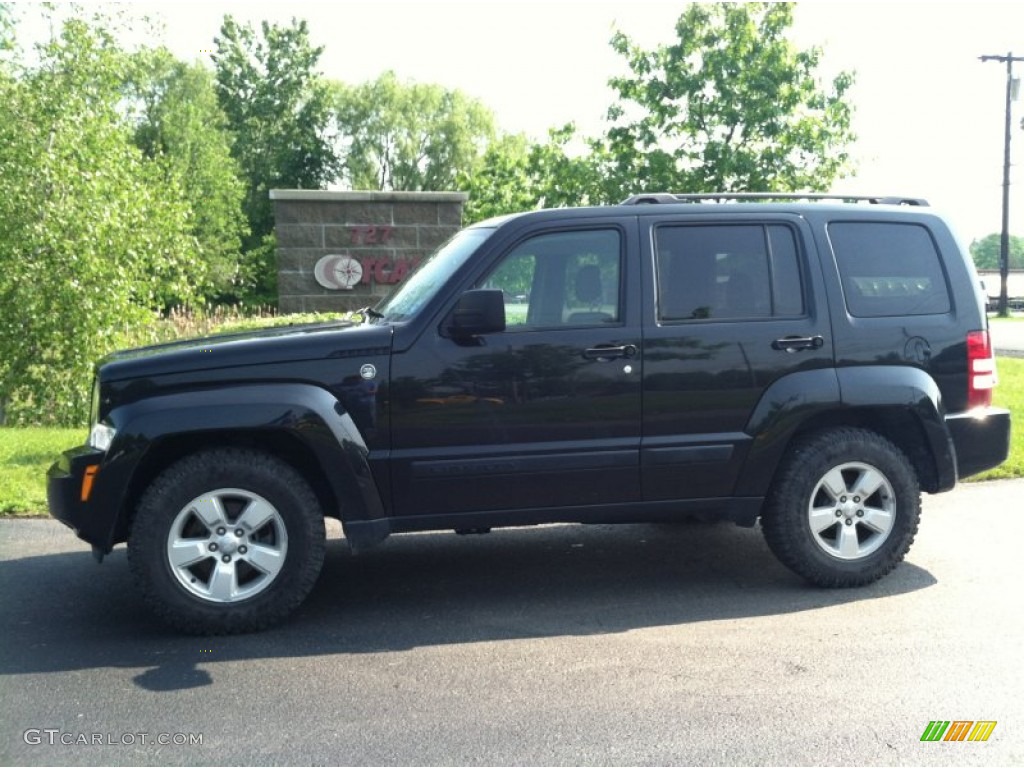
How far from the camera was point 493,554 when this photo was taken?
6.92 metres

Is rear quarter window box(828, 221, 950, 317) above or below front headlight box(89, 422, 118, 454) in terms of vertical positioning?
above

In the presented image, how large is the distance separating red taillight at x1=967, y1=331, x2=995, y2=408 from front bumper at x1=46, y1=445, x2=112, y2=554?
4487mm

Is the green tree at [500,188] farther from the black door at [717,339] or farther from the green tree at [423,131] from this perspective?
the black door at [717,339]

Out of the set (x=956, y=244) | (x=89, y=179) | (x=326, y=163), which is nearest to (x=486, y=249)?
(x=956, y=244)

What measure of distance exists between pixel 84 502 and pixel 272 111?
62.1 metres

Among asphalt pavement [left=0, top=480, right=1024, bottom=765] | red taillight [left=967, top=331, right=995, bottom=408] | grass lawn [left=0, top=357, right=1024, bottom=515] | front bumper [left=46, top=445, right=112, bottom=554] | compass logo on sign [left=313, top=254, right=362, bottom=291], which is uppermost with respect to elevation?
compass logo on sign [left=313, top=254, right=362, bottom=291]

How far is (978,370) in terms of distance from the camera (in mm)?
6223

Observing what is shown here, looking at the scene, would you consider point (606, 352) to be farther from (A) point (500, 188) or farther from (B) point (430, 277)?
(A) point (500, 188)

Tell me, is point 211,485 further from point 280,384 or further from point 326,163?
point 326,163

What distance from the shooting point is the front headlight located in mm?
5320

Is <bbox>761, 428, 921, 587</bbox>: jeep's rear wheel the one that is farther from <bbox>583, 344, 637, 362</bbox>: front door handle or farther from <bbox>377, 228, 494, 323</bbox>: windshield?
<bbox>377, 228, 494, 323</bbox>: windshield

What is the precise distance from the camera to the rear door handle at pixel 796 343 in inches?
233

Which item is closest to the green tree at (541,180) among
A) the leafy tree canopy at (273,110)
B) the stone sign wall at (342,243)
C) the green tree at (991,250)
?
the stone sign wall at (342,243)

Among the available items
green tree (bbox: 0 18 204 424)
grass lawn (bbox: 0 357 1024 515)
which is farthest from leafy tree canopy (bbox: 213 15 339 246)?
grass lawn (bbox: 0 357 1024 515)
